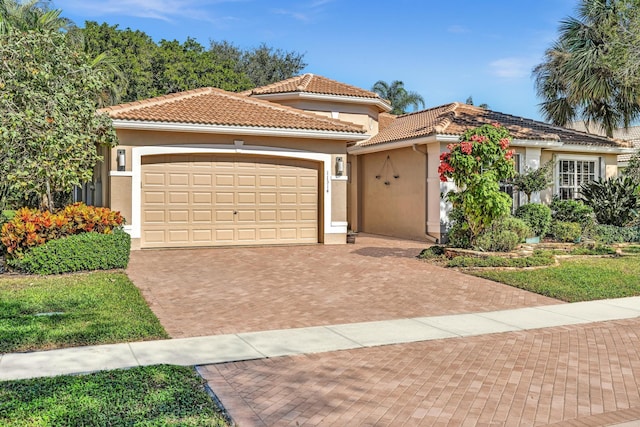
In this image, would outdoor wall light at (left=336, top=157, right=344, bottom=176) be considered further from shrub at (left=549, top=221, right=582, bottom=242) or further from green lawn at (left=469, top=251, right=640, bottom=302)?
shrub at (left=549, top=221, right=582, bottom=242)

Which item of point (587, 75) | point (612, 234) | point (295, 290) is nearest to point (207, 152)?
point (295, 290)

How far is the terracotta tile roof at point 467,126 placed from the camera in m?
18.8

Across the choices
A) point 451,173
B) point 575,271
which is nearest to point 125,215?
point 451,173

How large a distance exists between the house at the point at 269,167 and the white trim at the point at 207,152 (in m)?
0.03

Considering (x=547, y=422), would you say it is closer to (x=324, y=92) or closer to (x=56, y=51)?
(x=56, y=51)

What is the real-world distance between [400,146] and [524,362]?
45.2 ft

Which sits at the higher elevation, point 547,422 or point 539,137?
point 539,137

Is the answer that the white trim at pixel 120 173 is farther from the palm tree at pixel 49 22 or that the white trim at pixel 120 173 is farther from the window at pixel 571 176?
the window at pixel 571 176

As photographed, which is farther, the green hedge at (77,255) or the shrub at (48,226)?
the shrub at (48,226)

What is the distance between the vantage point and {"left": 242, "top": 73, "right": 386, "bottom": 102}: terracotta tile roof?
855 inches

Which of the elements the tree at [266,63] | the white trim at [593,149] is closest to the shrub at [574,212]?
the white trim at [593,149]

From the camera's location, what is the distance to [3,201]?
760 inches

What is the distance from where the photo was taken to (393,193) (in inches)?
809

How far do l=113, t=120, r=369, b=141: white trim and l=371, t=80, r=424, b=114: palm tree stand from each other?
87.9 feet
